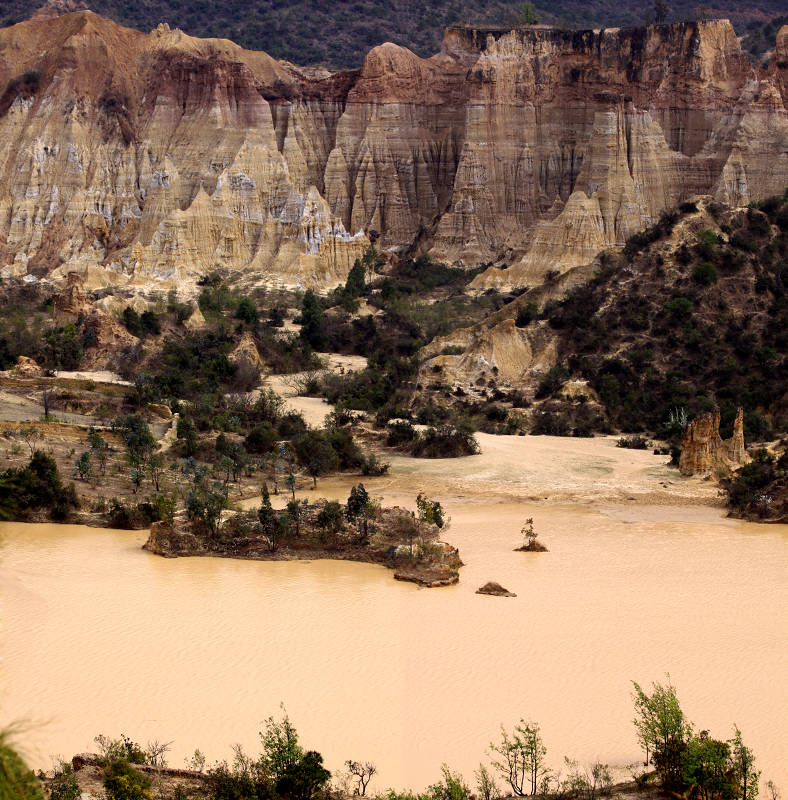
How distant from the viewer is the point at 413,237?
205 feet

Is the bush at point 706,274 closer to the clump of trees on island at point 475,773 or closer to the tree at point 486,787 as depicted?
the clump of trees on island at point 475,773

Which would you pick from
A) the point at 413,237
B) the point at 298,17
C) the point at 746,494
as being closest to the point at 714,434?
the point at 746,494

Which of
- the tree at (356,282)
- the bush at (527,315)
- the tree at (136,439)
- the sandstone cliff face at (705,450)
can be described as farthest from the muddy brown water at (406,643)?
the tree at (356,282)

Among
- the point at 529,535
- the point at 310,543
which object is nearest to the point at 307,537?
the point at 310,543

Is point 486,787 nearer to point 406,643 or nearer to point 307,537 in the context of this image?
point 406,643

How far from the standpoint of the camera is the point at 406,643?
17500 millimetres

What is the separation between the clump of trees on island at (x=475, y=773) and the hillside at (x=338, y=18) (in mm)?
84152

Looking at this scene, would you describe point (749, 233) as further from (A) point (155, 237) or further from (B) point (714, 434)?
(A) point (155, 237)

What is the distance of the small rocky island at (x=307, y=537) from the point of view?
72.1ft

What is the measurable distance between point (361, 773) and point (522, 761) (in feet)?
5.77

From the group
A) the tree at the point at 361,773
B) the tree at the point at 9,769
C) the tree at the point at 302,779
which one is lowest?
the tree at the point at 361,773

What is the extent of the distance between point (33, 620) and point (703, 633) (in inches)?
384

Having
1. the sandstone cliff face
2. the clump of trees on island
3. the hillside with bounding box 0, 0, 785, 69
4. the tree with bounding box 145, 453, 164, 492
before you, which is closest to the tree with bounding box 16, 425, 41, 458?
the tree with bounding box 145, 453, 164, 492

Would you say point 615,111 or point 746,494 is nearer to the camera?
point 746,494
